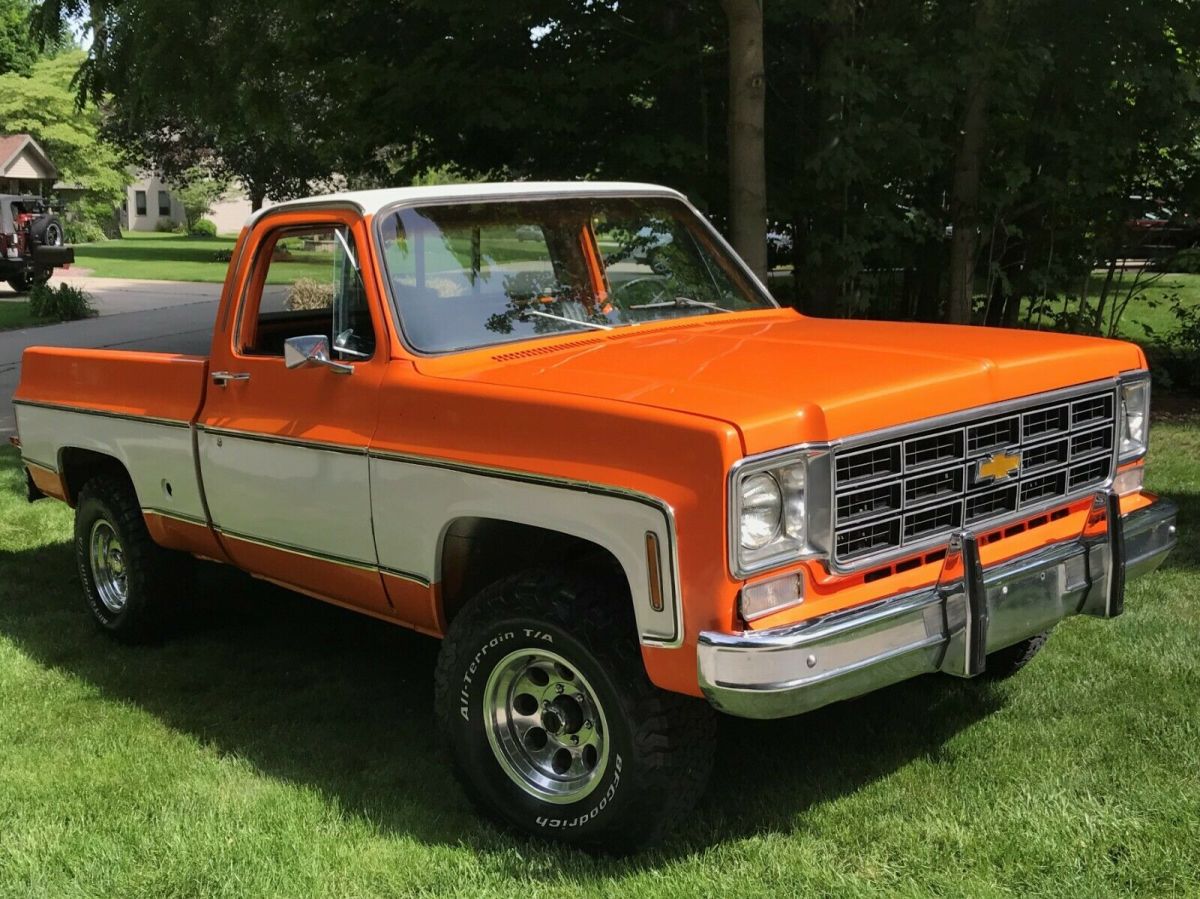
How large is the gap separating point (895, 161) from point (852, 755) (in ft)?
21.9

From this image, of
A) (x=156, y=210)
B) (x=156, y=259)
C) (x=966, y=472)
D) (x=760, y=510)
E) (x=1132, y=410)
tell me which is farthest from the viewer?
(x=156, y=210)

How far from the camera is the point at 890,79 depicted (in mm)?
10141

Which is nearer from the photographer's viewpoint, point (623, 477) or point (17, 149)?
point (623, 477)

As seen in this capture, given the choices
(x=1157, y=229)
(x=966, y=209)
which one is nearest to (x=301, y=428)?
(x=966, y=209)

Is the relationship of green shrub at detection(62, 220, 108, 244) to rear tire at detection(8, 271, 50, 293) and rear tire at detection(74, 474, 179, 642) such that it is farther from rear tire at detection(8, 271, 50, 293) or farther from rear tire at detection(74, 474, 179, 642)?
rear tire at detection(74, 474, 179, 642)

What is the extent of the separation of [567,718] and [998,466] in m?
1.51

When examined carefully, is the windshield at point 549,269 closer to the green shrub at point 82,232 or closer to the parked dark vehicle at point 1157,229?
the parked dark vehicle at point 1157,229

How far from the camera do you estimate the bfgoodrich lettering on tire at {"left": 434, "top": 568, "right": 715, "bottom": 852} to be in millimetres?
3623

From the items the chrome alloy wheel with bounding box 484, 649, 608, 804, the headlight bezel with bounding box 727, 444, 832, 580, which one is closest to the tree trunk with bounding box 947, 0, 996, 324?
the headlight bezel with bounding box 727, 444, 832, 580

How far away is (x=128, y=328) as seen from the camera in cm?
2080

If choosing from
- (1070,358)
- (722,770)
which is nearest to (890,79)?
(1070,358)

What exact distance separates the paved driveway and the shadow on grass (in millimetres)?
6076

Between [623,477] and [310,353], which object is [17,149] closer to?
[310,353]

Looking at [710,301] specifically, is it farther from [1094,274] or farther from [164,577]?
[1094,274]
